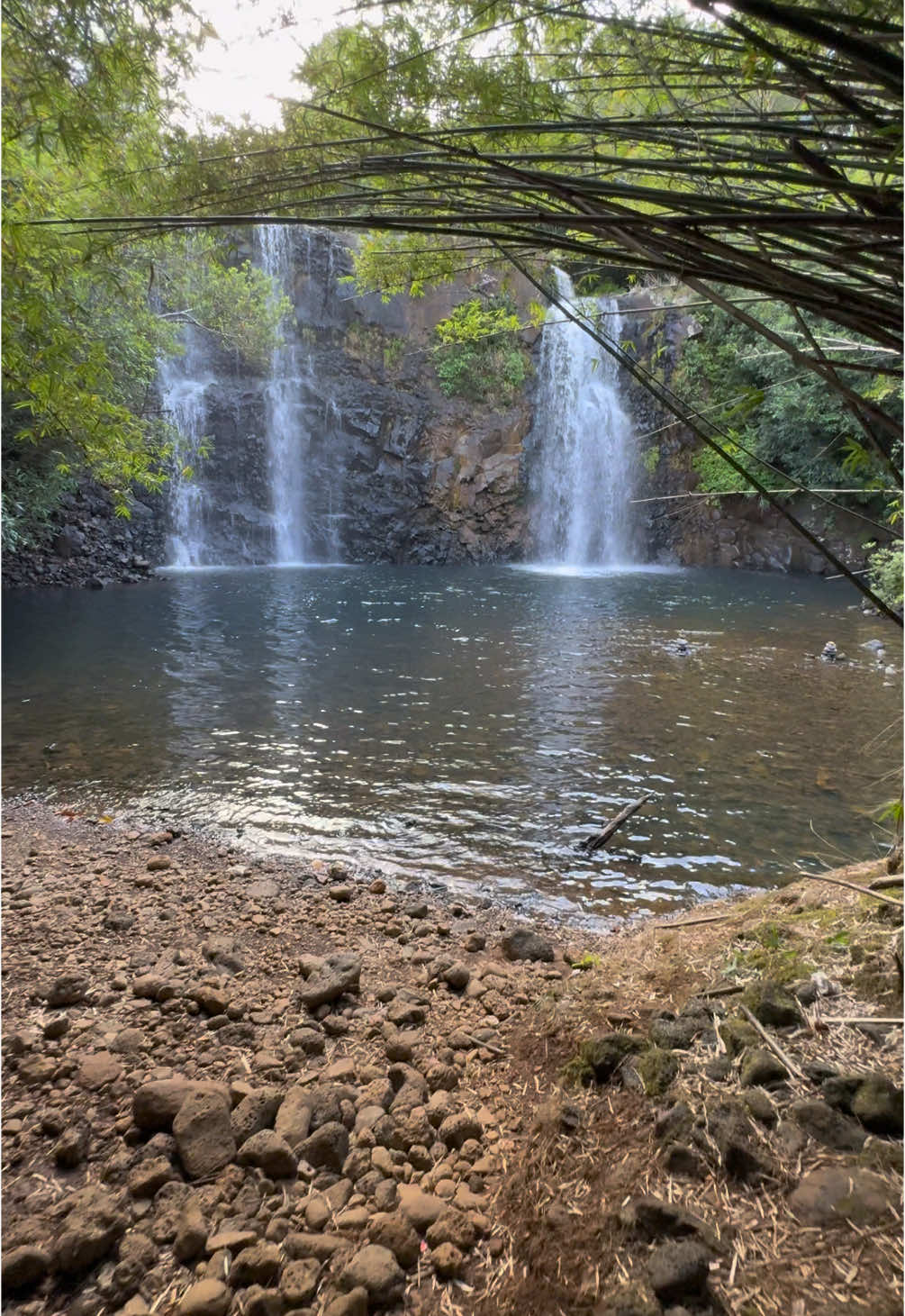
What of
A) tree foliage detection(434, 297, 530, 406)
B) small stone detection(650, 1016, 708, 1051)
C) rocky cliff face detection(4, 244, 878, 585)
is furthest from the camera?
tree foliage detection(434, 297, 530, 406)

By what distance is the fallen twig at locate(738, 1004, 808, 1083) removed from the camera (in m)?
1.69

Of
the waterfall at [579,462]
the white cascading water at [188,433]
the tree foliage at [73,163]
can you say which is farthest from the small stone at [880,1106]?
the waterfall at [579,462]

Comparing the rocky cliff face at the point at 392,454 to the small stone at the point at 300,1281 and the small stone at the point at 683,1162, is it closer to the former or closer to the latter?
the small stone at the point at 300,1281

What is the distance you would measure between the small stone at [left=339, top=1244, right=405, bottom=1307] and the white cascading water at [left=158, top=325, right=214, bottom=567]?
22102mm

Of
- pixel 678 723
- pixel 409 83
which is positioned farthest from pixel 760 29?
pixel 678 723

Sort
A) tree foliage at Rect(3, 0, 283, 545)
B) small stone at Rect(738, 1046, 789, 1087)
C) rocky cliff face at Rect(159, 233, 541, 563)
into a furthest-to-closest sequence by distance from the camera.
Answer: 1. rocky cliff face at Rect(159, 233, 541, 563)
2. tree foliage at Rect(3, 0, 283, 545)
3. small stone at Rect(738, 1046, 789, 1087)

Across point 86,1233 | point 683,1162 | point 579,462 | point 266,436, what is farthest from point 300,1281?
point 266,436

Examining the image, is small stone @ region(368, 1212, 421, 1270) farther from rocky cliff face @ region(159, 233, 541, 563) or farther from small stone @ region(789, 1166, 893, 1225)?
rocky cliff face @ region(159, 233, 541, 563)

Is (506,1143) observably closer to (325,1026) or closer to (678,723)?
(325,1026)

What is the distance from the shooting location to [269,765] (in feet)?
21.7

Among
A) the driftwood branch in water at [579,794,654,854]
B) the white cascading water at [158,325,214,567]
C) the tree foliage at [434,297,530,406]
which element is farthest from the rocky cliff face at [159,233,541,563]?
the driftwood branch in water at [579,794,654,854]

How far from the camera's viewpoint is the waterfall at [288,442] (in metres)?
24.2

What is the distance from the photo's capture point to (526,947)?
3.56 metres

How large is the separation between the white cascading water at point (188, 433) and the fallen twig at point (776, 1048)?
22.1 m
